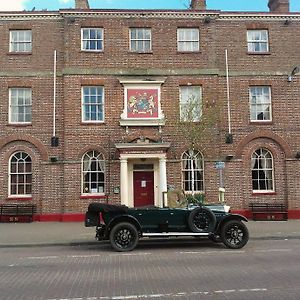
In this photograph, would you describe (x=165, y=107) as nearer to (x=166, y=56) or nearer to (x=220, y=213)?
(x=166, y=56)

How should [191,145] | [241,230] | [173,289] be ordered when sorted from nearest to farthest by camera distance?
[173,289]
[241,230]
[191,145]

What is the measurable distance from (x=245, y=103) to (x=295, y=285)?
14.9 metres

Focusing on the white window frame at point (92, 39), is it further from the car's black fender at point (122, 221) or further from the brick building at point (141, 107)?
the car's black fender at point (122, 221)

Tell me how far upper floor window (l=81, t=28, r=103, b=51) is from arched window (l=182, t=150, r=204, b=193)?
A: 262 inches

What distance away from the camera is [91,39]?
2152cm

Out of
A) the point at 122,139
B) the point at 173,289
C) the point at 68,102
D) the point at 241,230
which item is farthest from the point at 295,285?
the point at 68,102

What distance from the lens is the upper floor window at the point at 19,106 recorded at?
21.2 metres

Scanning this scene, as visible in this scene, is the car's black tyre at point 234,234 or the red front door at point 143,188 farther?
the red front door at point 143,188

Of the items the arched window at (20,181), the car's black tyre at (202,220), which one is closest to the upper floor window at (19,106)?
the arched window at (20,181)

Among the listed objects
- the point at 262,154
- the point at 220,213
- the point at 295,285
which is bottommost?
the point at 295,285

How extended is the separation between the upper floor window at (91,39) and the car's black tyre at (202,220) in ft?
37.8

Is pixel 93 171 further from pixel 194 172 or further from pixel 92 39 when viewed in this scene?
pixel 92 39

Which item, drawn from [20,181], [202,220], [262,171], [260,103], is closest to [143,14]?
[260,103]

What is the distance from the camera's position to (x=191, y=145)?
19.9 m
